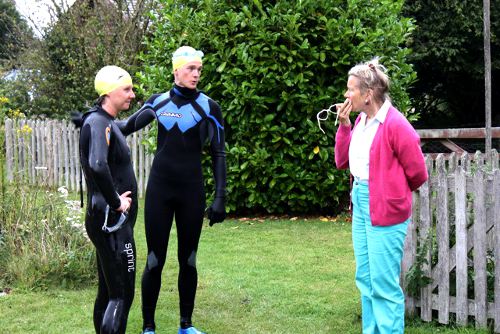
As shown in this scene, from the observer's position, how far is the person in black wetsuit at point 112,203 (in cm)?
401

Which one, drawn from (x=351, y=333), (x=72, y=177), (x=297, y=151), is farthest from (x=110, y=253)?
(x=72, y=177)

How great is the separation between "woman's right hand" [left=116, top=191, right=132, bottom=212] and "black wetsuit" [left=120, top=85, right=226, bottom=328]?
0.81 meters

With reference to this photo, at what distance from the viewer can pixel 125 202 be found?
4.06 m

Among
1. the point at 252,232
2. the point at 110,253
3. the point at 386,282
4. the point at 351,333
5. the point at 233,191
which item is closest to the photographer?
the point at 110,253

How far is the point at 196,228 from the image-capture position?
198 inches

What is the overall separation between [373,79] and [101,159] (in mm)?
1975

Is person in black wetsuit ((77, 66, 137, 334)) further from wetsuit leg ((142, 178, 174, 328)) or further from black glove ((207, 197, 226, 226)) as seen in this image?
black glove ((207, 197, 226, 226))

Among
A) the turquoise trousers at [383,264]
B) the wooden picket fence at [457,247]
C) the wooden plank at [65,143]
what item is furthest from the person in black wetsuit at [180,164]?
the wooden plank at [65,143]

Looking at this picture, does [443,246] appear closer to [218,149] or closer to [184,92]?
[218,149]

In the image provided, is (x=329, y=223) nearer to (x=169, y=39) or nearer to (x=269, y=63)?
A: (x=269, y=63)

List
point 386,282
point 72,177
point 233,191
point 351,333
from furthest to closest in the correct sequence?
point 72,177, point 233,191, point 351,333, point 386,282

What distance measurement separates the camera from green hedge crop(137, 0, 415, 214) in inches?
397

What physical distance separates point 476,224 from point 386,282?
1188mm

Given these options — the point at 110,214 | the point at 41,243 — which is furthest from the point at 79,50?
the point at 110,214
